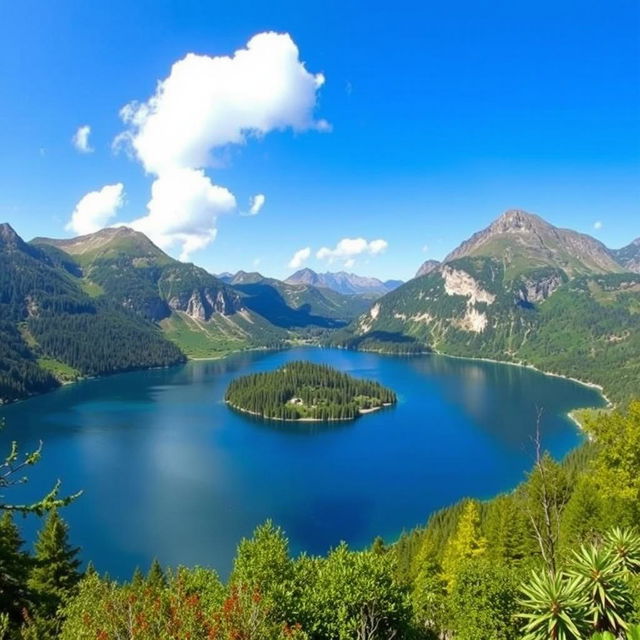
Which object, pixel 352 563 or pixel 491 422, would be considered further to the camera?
pixel 491 422

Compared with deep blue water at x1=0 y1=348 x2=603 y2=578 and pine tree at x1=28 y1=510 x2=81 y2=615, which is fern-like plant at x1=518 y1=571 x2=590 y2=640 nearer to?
pine tree at x1=28 y1=510 x2=81 y2=615

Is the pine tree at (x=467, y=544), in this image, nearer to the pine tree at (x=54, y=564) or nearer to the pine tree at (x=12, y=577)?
the pine tree at (x=54, y=564)

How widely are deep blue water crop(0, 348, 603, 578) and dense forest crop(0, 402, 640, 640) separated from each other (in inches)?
1463

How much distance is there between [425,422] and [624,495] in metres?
158

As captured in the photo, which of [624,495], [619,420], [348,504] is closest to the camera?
[624,495]

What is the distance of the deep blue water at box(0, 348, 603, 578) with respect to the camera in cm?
9619

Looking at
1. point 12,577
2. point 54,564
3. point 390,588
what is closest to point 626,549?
point 390,588

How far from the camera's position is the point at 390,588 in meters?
35.1

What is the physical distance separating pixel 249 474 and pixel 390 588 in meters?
102

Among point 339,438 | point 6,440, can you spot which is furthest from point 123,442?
point 339,438

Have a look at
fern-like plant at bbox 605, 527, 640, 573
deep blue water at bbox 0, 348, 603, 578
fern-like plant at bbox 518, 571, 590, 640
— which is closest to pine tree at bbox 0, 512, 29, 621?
fern-like plant at bbox 518, 571, 590, 640

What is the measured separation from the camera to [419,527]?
98.5m

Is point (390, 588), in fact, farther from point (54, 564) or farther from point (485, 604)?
point (54, 564)

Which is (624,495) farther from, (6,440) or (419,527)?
(6,440)
